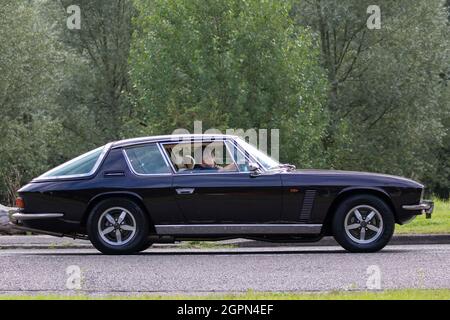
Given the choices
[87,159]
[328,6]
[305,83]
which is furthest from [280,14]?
[87,159]

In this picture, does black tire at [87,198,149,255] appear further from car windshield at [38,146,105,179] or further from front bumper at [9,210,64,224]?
car windshield at [38,146,105,179]

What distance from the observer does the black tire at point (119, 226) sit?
1301 cm

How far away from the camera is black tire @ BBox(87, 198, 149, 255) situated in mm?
13008

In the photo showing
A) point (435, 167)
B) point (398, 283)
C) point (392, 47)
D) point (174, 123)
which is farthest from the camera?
point (435, 167)

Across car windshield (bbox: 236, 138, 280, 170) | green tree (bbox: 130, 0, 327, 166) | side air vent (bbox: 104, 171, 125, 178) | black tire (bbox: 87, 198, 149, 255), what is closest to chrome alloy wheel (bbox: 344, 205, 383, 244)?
car windshield (bbox: 236, 138, 280, 170)

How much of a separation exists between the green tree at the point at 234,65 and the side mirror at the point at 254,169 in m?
23.8

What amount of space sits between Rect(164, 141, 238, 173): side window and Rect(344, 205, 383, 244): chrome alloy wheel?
1.56 meters

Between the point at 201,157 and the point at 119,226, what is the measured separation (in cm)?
137

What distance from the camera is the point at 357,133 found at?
163 ft

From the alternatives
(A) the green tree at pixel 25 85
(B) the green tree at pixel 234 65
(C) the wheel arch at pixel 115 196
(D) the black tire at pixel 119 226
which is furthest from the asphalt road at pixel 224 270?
(A) the green tree at pixel 25 85

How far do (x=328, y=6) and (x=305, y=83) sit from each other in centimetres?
966

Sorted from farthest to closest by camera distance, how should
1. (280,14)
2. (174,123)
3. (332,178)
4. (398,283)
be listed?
(280,14), (174,123), (332,178), (398,283)

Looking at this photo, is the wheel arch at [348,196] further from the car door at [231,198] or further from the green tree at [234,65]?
the green tree at [234,65]
